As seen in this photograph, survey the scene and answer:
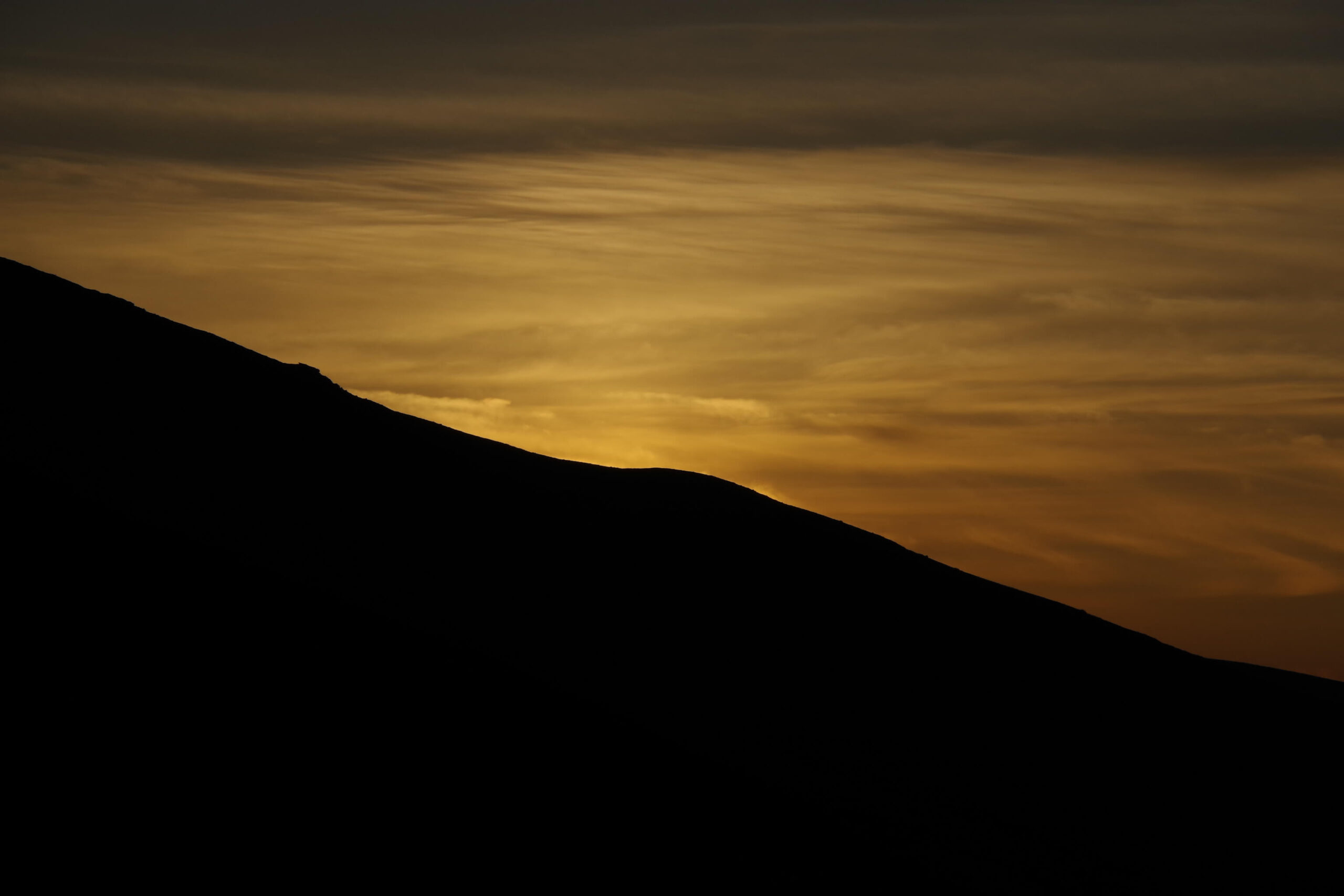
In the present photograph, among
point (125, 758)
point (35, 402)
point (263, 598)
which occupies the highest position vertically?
point (35, 402)

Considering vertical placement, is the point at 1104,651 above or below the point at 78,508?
above

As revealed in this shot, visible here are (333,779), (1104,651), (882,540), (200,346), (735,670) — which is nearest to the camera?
(333,779)

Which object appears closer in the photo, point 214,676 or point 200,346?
point 214,676

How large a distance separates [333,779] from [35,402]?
1908 centimetres

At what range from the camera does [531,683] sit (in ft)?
→ 64.2

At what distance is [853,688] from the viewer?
3272 centimetres

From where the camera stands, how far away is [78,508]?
18953 millimetres

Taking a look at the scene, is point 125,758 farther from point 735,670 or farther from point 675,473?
point 675,473

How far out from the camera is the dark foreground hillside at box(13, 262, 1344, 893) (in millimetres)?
13867

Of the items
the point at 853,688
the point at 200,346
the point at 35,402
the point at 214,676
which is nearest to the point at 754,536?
the point at 853,688

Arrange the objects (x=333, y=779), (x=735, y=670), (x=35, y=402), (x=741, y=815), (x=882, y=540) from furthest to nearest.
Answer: (x=882, y=540) → (x=735, y=670) → (x=35, y=402) → (x=741, y=815) → (x=333, y=779)

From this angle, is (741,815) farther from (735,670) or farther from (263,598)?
(735,670)

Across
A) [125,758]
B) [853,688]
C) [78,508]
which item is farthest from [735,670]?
[125,758]

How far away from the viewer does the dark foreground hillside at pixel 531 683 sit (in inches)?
546
